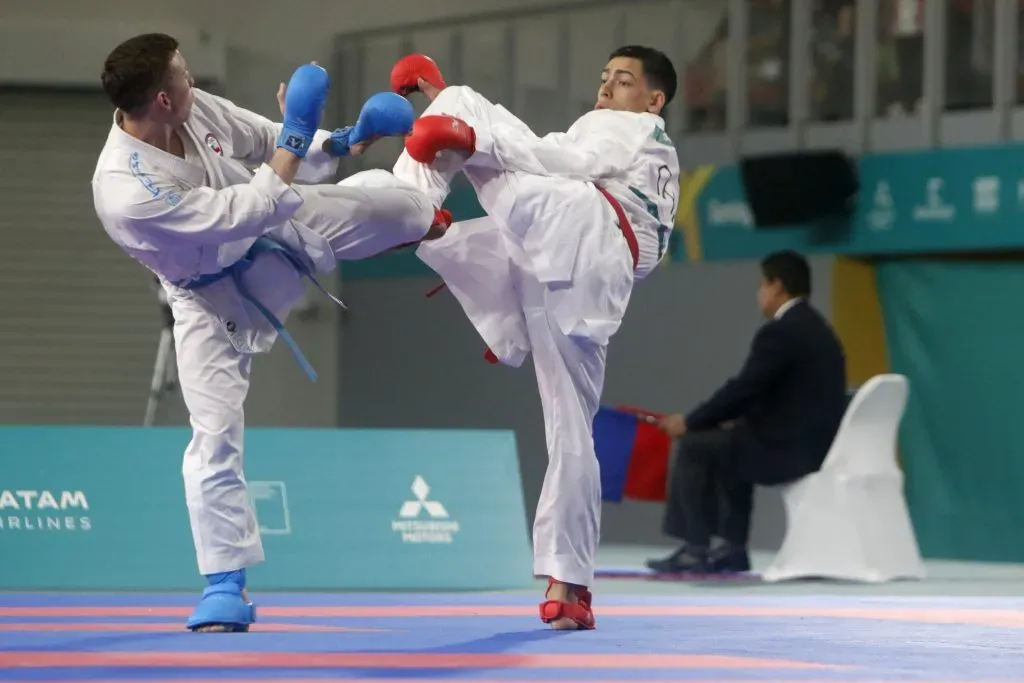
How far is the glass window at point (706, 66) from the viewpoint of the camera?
10438 millimetres

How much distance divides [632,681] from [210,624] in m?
1.28

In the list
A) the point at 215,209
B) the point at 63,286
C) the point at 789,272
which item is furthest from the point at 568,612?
the point at 63,286

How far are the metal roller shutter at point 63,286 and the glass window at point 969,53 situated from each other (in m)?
5.60

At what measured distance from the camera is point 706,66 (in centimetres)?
1049

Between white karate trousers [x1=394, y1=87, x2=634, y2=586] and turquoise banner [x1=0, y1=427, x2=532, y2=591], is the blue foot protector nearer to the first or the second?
white karate trousers [x1=394, y1=87, x2=634, y2=586]

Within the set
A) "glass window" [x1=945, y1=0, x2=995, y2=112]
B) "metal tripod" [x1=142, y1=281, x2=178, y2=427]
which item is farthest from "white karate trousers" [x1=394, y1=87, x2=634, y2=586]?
"metal tripod" [x1=142, y1=281, x2=178, y2=427]

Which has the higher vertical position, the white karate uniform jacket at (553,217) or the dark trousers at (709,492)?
the white karate uniform jacket at (553,217)

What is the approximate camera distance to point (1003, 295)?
905 centimetres

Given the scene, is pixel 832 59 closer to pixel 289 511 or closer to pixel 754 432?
pixel 754 432

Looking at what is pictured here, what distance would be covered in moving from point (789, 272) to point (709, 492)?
100 cm

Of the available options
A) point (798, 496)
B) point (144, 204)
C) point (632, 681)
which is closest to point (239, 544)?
point (144, 204)

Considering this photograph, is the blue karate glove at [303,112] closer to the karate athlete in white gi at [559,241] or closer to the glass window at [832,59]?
the karate athlete in white gi at [559,241]

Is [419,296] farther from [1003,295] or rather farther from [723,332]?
[1003,295]

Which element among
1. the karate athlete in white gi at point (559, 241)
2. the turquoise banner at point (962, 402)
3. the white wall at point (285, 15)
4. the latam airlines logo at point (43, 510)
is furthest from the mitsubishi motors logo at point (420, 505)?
the white wall at point (285, 15)
